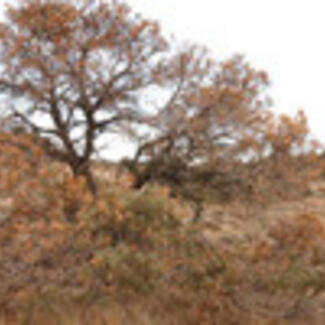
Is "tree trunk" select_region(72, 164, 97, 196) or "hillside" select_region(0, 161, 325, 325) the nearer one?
"hillside" select_region(0, 161, 325, 325)

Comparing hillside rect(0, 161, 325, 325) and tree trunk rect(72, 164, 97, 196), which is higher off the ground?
tree trunk rect(72, 164, 97, 196)

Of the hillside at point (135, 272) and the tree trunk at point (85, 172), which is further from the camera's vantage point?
the tree trunk at point (85, 172)

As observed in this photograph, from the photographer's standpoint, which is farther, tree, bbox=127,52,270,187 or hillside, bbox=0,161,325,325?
tree, bbox=127,52,270,187

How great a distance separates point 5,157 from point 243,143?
6.53 m

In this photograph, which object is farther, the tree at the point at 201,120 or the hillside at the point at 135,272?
the tree at the point at 201,120

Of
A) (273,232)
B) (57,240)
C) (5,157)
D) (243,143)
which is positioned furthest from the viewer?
(243,143)

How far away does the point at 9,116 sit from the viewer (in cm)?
1435

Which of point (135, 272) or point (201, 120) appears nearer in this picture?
point (135, 272)

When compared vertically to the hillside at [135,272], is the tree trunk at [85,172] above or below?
above

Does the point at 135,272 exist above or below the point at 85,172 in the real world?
below

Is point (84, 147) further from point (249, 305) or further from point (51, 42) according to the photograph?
point (249, 305)

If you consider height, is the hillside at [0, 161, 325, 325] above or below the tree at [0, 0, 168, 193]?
below

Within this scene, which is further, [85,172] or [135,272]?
[85,172]

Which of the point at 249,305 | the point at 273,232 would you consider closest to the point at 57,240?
the point at 249,305
